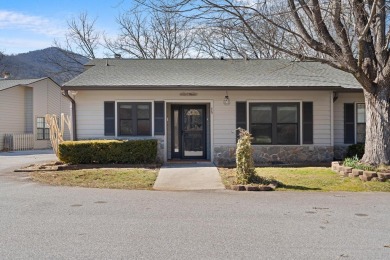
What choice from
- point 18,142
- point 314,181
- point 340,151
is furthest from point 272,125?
point 18,142

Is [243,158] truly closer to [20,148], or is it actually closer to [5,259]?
[5,259]

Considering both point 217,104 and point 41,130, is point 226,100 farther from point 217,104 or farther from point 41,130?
point 41,130

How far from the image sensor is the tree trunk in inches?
441

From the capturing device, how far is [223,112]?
14.8 metres

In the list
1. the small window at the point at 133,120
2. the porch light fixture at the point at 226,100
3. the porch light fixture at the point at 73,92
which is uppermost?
the porch light fixture at the point at 73,92

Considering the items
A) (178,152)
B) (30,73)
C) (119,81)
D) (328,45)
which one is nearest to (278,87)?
(328,45)

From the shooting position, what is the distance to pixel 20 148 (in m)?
25.6

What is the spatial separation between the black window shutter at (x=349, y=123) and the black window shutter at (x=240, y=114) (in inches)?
165

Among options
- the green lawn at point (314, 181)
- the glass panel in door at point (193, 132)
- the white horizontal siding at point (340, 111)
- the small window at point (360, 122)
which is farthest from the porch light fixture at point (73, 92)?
the small window at point (360, 122)

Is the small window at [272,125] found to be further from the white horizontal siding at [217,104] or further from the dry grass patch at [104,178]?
the dry grass patch at [104,178]

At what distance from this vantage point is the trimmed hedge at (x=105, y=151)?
13.5 m

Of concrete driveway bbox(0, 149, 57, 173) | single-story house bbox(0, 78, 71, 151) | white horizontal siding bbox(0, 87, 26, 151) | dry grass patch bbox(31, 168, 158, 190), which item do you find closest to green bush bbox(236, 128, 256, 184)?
dry grass patch bbox(31, 168, 158, 190)

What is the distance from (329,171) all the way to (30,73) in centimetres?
5307

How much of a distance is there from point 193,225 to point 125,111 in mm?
9181
